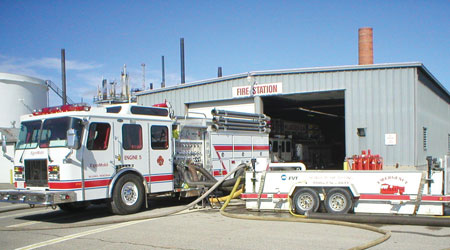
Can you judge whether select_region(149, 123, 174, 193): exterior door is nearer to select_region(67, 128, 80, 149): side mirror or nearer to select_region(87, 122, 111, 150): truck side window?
select_region(87, 122, 111, 150): truck side window

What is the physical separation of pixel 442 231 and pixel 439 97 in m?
19.5

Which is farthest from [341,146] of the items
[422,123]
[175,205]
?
[175,205]

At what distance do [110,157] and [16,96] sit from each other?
19.8 meters

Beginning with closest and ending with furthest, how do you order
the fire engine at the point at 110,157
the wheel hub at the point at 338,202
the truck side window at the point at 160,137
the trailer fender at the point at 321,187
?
the trailer fender at the point at 321,187, the wheel hub at the point at 338,202, the fire engine at the point at 110,157, the truck side window at the point at 160,137

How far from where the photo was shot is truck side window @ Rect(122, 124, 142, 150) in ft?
38.4

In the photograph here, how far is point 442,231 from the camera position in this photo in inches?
334

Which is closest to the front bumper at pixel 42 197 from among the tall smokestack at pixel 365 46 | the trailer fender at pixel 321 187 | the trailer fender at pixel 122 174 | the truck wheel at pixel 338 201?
the trailer fender at pixel 122 174

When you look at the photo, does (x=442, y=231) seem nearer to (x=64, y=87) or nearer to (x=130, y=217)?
(x=130, y=217)

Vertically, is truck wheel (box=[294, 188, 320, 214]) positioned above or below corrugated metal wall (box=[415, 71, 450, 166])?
below

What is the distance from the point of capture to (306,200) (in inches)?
424

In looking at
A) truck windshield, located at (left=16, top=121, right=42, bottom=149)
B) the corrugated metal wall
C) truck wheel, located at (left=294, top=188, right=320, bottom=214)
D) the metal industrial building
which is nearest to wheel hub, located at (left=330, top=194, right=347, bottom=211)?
truck wheel, located at (left=294, top=188, right=320, bottom=214)

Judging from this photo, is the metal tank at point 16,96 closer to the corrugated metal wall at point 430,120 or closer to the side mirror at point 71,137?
the side mirror at point 71,137

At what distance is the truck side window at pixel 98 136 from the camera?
10.9m

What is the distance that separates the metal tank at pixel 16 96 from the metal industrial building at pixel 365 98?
785 centimetres
